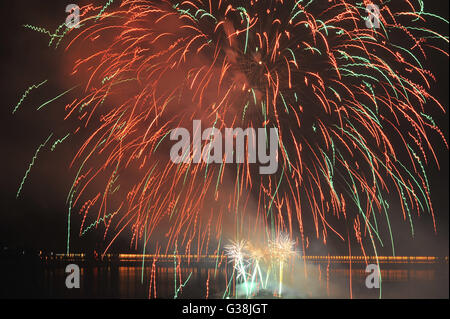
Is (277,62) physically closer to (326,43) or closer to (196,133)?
(326,43)

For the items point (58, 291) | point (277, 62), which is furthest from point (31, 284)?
point (277, 62)

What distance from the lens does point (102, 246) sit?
16025 centimetres

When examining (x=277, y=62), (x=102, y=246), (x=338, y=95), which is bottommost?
(x=102, y=246)

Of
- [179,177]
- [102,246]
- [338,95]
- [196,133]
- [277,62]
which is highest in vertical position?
[277,62]
